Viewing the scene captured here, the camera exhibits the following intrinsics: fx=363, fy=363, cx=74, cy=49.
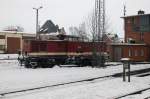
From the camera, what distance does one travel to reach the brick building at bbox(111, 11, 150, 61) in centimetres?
5188

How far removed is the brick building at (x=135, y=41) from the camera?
51875 mm

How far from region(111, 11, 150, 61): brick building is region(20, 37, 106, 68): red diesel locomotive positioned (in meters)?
13.2

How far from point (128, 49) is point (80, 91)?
36.7 m

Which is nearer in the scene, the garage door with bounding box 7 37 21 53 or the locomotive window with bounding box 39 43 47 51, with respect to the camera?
the locomotive window with bounding box 39 43 47 51

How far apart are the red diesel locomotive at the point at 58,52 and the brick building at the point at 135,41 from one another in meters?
13.2

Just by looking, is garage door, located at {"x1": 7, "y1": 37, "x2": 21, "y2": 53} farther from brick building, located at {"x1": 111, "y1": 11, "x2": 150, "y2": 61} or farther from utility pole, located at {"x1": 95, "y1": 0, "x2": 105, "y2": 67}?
utility pole, located at {"x1": 95, "y1": 0, "x2": 105, "y2": 67}

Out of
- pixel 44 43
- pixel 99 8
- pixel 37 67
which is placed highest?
pixel 99 8

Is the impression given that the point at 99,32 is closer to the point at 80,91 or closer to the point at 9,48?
the point at 80,91

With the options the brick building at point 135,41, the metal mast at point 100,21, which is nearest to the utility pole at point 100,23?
the metal mast at point 100,21

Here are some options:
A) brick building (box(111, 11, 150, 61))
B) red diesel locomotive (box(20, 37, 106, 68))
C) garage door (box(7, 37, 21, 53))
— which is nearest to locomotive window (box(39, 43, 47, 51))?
red diesel locomotive (box(20, 37, 106, 68))

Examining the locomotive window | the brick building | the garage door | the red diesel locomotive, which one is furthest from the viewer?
the garage door

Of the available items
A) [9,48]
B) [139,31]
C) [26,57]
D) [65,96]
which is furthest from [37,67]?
[9,48]

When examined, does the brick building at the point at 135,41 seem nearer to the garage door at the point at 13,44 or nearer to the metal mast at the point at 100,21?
the metal mast at the point at 100,21

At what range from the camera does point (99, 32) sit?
3722 centimetres
